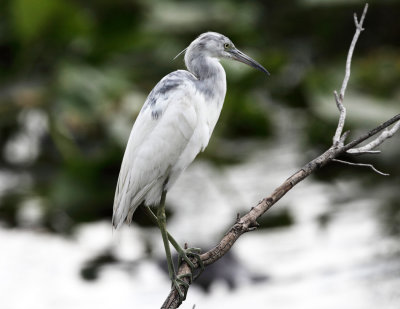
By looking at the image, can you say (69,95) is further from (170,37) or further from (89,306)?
(89,306)

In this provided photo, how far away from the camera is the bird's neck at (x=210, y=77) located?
3.20 m

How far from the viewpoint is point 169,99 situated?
314 cm

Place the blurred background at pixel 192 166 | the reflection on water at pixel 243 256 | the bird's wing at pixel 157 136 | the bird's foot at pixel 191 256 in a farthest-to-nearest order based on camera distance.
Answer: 1. the blurred background at pixel 192 166
2. the reflection on water at pixel 243 256
3. the bird's wing at pixel 157 136
4. the bird's foot at pixel 191 256

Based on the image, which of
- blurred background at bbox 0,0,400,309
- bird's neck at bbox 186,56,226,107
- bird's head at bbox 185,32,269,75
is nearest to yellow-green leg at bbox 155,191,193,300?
bird's neck at bbox 186,56,226,107

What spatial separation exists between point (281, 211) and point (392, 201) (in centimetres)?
76

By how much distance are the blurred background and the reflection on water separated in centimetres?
1

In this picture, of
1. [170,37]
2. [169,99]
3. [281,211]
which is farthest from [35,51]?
[169,99]

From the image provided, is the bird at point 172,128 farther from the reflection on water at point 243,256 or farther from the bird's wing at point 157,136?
the reflection on water at point 243,256

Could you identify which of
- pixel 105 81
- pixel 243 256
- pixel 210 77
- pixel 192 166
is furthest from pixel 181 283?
pixel 105 81

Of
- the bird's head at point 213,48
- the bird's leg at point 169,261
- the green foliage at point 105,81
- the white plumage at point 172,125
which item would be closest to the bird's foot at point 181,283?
the bird's leg at point 169,261

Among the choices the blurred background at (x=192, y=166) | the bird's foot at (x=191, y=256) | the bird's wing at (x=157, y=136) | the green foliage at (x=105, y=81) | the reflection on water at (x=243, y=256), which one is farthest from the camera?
the green foliage at (x=105, y=81)

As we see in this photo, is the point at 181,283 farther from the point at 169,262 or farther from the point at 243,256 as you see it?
the point at 243,256

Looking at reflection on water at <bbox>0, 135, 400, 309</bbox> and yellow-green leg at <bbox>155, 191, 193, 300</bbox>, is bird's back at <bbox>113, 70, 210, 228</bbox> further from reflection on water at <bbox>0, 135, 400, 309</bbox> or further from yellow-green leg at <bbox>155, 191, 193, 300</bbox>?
reflection on water at <bbox>0, 135, 400, 309</bbox>

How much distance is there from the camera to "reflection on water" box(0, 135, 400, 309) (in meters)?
5.12
